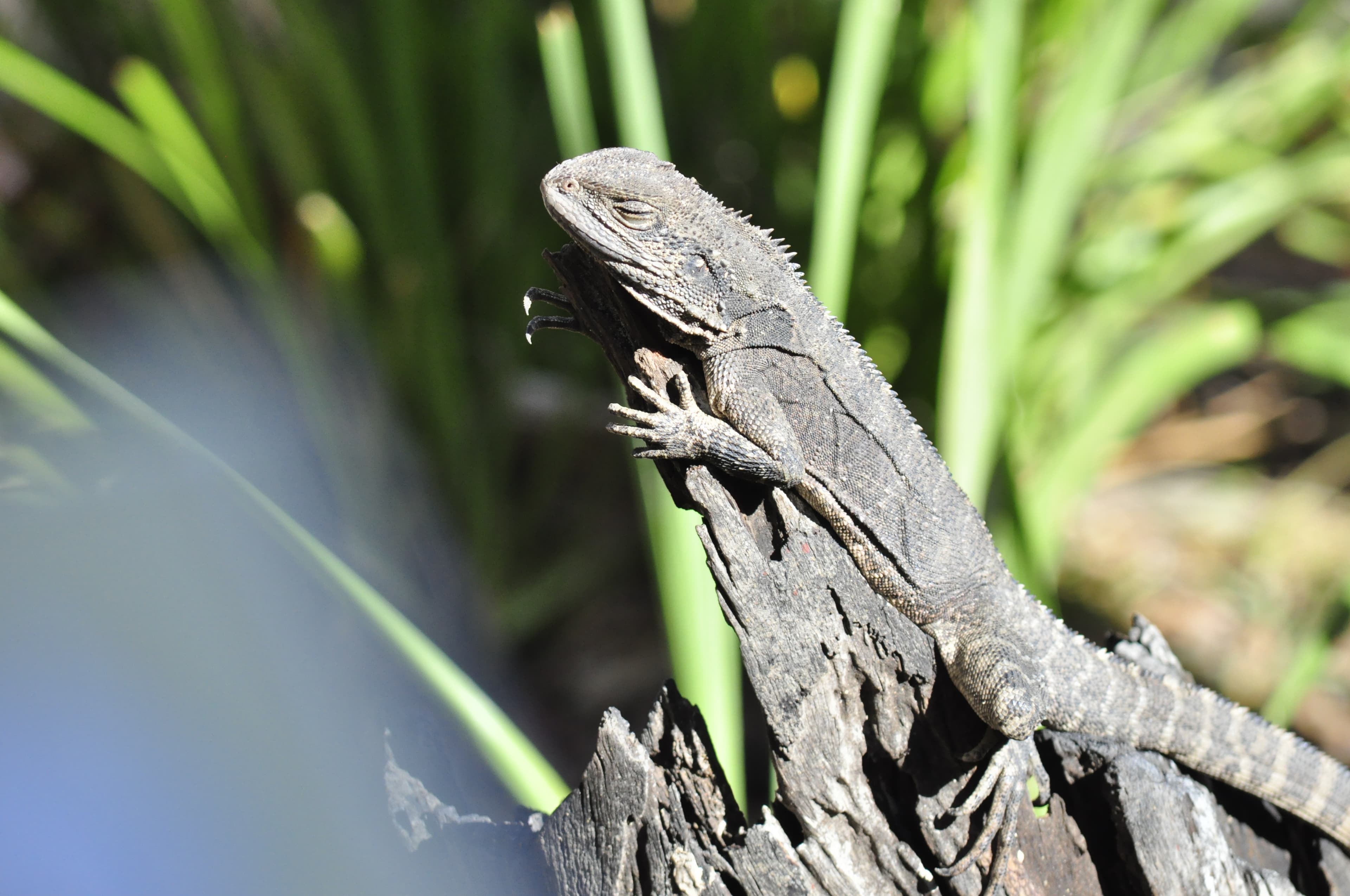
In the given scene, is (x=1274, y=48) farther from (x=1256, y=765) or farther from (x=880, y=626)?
(x=880, y=626)

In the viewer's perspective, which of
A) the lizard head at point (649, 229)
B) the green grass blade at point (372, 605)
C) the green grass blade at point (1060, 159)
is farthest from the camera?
the green grass blade at point (1060, 159)

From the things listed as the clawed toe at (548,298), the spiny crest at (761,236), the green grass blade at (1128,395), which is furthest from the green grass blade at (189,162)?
the green grass blade at (1128,395)

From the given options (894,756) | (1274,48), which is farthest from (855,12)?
(1274,48)

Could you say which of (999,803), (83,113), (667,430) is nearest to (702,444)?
(667,430)

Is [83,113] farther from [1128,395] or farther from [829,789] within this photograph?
[1128,395]

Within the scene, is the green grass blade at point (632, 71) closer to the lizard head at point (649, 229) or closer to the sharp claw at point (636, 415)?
the lizard head at point (649, 229)
